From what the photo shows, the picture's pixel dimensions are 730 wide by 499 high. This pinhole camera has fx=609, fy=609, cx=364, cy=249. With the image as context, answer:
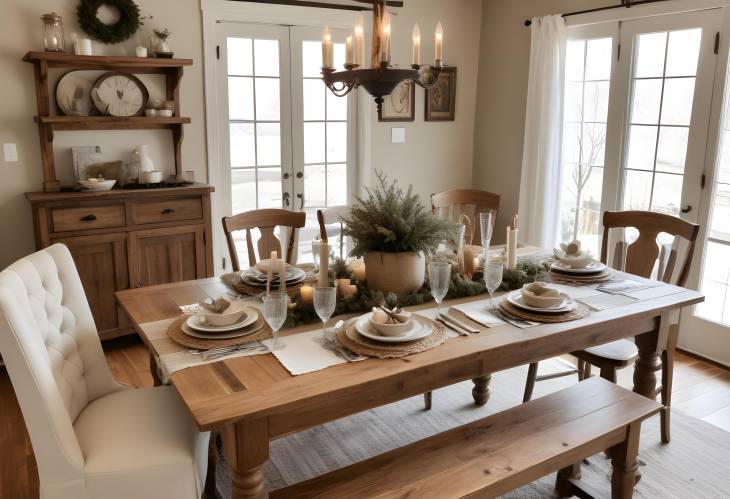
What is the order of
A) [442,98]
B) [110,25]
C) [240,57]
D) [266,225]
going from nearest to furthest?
[266,225] → [110,25] → [240,57] → [442,98]

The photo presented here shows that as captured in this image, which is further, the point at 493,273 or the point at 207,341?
the point at 493,273

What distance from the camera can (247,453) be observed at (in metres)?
1.57

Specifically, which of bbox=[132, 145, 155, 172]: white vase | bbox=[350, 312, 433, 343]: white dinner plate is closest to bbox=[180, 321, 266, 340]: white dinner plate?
bbox=[350, 312, 433, 343]: white dinner plate

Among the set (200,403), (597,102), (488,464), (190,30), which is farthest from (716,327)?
(190,30)

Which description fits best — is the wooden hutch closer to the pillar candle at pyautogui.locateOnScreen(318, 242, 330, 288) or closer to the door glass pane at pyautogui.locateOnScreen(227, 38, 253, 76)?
the door glass pane at pyautogui.locateOnScreen(227, 38, 253, 76)

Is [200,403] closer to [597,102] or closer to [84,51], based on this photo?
[84,51]

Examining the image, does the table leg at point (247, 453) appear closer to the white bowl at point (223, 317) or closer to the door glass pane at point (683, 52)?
the white bowl at point (223, 317)

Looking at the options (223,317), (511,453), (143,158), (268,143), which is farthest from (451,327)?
(268,143)

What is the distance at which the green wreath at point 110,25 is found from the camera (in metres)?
3.63

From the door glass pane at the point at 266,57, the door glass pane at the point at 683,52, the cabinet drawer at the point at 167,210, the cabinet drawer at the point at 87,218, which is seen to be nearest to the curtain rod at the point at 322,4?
the door glass pane at the point at 266,57

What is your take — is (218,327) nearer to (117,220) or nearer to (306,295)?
(306,295)

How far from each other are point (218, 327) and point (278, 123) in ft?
9.07

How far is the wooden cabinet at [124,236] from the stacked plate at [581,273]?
226cm

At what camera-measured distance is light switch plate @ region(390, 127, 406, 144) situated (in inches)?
194
